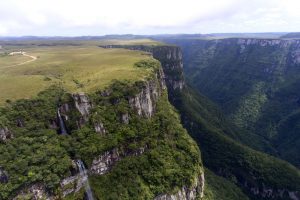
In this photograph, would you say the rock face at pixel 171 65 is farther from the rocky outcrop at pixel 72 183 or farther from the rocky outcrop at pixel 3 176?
the rocky outcrop at pixel 3 176

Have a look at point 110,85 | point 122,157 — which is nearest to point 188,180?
point 122,157

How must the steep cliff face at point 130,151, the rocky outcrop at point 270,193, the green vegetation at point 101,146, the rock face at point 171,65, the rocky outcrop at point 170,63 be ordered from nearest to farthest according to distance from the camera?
the green vegetation at point 101,146, the steep cliff face at point 130,151, the rocky outcrop at point 270,193, the rock face at point 171,65, the rocky outcrop at point 170,63

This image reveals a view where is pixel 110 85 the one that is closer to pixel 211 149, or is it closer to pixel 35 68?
pixel 35 68

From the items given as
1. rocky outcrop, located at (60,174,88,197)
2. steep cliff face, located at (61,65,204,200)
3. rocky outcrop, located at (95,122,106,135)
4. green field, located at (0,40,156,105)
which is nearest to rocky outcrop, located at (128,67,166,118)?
steep cliff face, located at (61,65,204,200)

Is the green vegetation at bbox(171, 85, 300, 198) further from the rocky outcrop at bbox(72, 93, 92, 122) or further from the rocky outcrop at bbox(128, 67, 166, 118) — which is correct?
the rocky outcrop at bbox(72, 93, 92, 122)

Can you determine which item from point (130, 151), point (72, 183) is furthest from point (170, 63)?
point (72, 183)

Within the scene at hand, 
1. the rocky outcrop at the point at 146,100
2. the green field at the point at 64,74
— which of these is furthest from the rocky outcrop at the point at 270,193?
the green field at the point at 64,74
